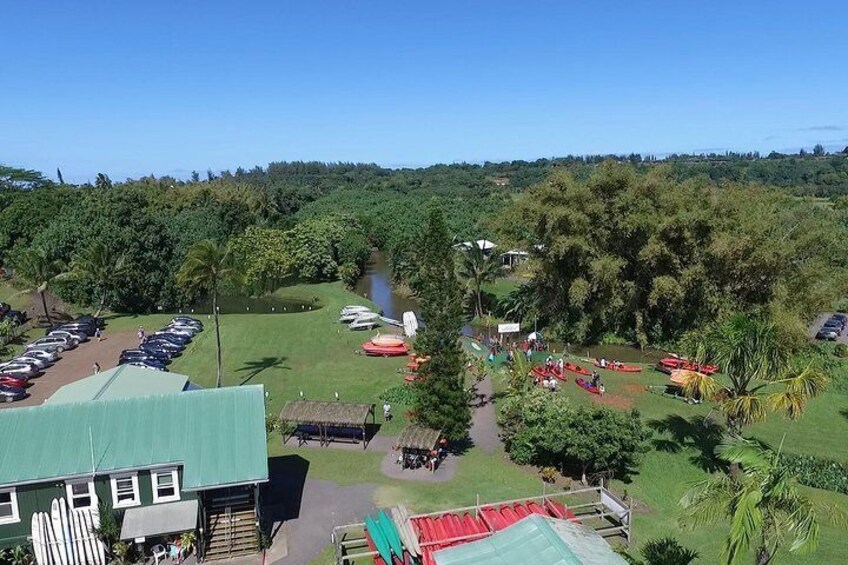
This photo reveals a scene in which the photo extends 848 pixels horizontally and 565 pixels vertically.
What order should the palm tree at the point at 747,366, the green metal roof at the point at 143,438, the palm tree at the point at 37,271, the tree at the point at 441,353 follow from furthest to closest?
the palm tree at the point at 37,271
the tree at the point at 441,353
the palm tree at the point at 747,366
the green metal roof at the point at 143,438

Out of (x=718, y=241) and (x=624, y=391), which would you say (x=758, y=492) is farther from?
(x=718, y=241)

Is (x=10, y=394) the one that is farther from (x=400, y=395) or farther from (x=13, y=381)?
(x=400, y=395)

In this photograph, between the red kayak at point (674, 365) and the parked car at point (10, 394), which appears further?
the red kayak at point (674, 365)

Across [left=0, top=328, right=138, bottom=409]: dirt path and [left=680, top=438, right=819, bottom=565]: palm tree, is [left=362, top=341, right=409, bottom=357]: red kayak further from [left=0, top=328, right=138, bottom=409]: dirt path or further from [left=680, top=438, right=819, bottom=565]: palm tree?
[left=680, top=438, right=819, bottom=565]: palm tree

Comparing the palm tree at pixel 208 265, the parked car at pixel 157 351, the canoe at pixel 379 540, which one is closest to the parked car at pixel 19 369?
the parked car at pixel 157 351

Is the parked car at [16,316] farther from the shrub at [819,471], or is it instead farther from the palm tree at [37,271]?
the shrub at [819,471]

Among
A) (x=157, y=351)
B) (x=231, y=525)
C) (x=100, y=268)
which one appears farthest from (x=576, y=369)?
(x=100, y=268)
